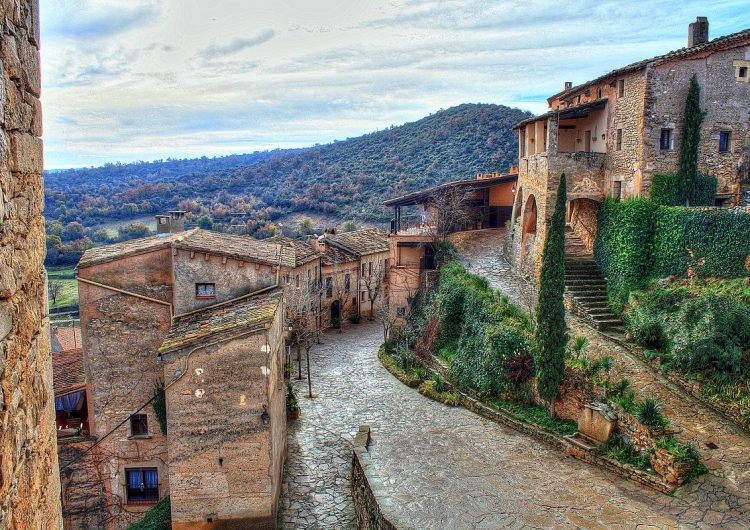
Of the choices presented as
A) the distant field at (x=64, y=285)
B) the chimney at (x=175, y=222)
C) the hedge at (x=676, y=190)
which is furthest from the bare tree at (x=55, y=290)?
the hedge at (x=676, y=190)

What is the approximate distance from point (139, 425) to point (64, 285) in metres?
32.9

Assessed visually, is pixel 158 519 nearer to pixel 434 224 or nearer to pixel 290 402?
pixel 290 402

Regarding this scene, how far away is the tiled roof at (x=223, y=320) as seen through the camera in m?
12.8

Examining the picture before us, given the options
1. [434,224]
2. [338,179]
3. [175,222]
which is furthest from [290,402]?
[338,179]

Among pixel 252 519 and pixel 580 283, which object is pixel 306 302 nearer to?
pixel 580 283

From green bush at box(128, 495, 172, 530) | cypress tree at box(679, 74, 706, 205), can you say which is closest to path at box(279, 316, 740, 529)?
green bush at box(128, 495, 172, 530)

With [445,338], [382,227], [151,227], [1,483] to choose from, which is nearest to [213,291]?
[445,338]

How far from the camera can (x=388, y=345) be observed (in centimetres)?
2666

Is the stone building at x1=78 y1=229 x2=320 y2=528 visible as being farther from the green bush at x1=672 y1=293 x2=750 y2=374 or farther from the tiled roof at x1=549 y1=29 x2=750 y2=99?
the tiled roof at x1=549 y1=29 x2=750 y2=99

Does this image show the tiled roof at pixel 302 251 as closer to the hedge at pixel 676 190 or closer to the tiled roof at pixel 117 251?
the tiled roof at pixel 117 251

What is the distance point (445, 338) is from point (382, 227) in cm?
3094

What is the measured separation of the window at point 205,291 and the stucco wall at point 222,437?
Result: 130 inches

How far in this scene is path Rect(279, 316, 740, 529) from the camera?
1148 cm

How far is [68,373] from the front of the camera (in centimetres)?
1830
